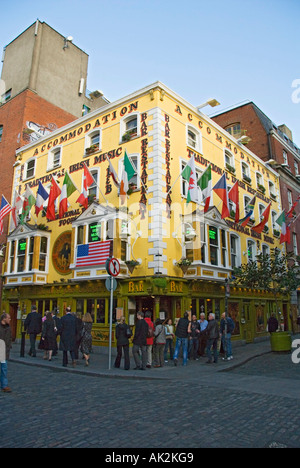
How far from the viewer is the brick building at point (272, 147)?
28.3m

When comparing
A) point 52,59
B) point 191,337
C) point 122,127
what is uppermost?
point 52,59

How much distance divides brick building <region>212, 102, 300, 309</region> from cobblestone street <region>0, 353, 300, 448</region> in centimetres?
2139

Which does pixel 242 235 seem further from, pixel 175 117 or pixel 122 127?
pixel 122 127

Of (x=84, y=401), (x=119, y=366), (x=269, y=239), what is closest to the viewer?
(x=84, y=401)

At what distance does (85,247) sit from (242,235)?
1042cm

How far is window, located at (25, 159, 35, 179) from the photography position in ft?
75.1

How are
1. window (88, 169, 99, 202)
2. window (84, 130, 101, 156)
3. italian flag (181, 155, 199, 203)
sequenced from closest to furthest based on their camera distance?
1. italian flag (181, 155, 199, 203)
2. window (88, 169, 99, 202)
3. window (84, 130, 101, 156)

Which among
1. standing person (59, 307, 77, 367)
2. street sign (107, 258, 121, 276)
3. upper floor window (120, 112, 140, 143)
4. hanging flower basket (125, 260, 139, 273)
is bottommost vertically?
standing person (59, 307, 77, 367)

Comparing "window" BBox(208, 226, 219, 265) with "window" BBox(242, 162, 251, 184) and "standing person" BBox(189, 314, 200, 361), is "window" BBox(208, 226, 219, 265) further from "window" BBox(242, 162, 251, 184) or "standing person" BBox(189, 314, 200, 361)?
"window" BBox(242, 162, 251, 184)

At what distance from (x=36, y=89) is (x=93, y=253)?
680 inches

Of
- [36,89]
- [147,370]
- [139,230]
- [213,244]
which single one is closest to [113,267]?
[147,370]

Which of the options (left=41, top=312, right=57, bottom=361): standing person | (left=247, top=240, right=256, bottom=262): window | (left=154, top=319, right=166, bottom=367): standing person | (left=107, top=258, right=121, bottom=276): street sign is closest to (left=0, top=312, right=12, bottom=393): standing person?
(left=107, top=258, right=121, bottom=276): street sign

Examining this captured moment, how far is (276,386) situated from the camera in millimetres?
8414

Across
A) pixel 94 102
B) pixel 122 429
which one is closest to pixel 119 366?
pixel 122 429
